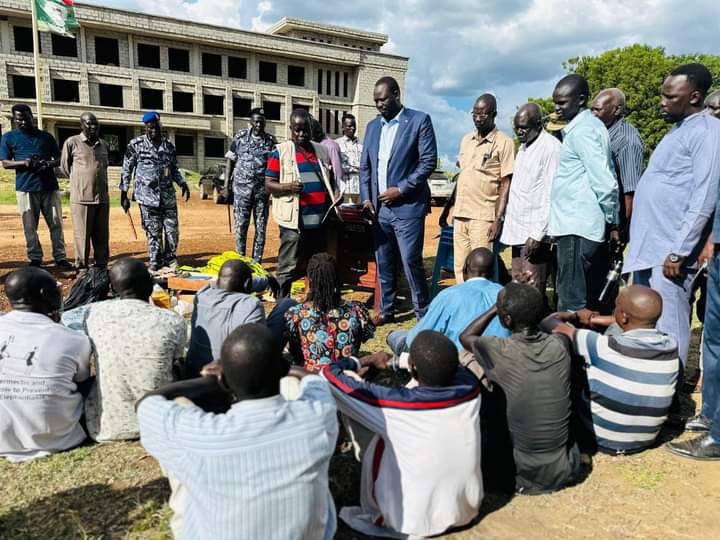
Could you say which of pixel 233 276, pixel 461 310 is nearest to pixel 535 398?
pixel 461 310

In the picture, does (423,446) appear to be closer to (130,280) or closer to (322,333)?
(322,333)

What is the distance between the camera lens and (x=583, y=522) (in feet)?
8.50

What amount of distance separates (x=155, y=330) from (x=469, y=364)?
1.75m

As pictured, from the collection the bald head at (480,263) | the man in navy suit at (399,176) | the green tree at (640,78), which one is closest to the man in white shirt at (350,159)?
the man in navy suit at (399,176)

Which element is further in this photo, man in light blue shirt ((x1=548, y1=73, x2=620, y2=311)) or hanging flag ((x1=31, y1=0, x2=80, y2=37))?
hanging flag ((x1=31, y1=0, x2=80, y2=37))

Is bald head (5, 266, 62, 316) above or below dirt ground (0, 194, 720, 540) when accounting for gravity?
above

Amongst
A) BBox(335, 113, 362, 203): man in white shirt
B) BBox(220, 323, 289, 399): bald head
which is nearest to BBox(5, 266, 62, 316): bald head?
BBox(220, 323, 289, 399): bald head

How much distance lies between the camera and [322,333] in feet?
10.5

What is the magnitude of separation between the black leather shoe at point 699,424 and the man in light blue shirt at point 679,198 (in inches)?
18.4

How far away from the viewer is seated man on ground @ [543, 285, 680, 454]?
9.53 feet

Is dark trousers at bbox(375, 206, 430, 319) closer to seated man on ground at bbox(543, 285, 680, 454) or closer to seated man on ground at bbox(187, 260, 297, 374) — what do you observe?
seated man on ground at bbox(187, 260, 297, 374)

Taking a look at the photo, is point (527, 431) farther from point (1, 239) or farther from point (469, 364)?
point (1, 239)

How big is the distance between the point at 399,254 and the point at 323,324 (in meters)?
2.55

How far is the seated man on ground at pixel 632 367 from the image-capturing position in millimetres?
2904
